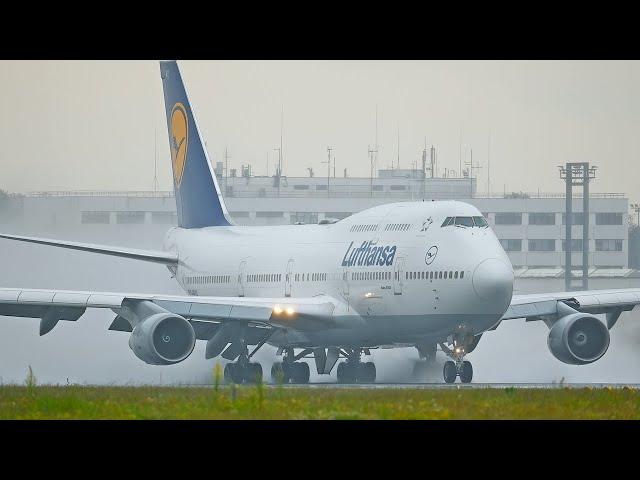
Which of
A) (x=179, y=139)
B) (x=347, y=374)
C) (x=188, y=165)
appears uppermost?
(x=179, y=139)

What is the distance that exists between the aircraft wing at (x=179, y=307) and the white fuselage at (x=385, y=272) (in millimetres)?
672

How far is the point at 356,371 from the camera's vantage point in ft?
161

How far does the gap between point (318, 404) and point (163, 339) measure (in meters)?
15.5

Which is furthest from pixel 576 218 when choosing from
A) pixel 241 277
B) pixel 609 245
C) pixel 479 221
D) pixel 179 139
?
pixel 479 221

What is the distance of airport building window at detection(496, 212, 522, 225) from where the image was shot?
387 feet

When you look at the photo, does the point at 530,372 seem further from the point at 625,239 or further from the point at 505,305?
the point at 625,239

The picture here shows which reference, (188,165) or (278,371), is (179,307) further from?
(188,165)

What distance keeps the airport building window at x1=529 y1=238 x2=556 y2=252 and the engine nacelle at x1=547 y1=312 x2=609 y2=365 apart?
235 feet

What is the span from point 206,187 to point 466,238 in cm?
1745

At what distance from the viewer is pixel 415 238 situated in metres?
44.5

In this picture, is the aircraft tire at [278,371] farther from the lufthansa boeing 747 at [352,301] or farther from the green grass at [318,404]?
the green grass at [318,404]

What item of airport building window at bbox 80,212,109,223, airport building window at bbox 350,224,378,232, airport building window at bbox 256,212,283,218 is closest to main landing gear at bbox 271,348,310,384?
airport building window at bbox 350,224,378,232
